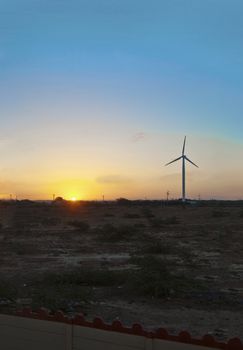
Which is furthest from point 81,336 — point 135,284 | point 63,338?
point 135,284

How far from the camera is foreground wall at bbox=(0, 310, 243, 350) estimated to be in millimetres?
4809

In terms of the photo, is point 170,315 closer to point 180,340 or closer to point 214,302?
point 214,302

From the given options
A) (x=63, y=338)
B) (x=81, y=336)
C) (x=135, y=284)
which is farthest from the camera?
(x=135, y=284)

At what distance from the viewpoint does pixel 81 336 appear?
5512 mm

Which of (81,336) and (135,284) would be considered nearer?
(81,336)

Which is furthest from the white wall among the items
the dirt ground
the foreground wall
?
the dirt ground

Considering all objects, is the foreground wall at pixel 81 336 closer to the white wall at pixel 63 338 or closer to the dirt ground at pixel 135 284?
the white wall at pixel 63 338

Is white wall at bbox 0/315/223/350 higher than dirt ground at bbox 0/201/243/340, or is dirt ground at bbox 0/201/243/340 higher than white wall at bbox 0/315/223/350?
white wall at bbox 0/315/223/350

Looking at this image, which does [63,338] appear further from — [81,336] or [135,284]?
[135,284]

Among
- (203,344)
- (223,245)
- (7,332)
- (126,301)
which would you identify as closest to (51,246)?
(223,245)

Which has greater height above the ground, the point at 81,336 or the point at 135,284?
the point at 81,336

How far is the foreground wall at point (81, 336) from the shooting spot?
481 centimetres

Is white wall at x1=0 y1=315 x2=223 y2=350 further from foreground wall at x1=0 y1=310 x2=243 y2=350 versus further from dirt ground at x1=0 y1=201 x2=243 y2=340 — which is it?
dirt ground at x1=0 y1=201 x2=243 y2=340

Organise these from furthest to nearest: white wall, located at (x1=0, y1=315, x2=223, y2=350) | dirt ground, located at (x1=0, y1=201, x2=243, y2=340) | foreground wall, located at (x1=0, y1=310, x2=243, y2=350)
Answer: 1. dirt ground, located at (x1=0, y1=201, x2=243, y2=340)
2. white wall, located at (x1=0, y1=315, x2=223, y2=350)
3. foreground wall, located at (x1=0, y1=310, x2=243, y2=350)
